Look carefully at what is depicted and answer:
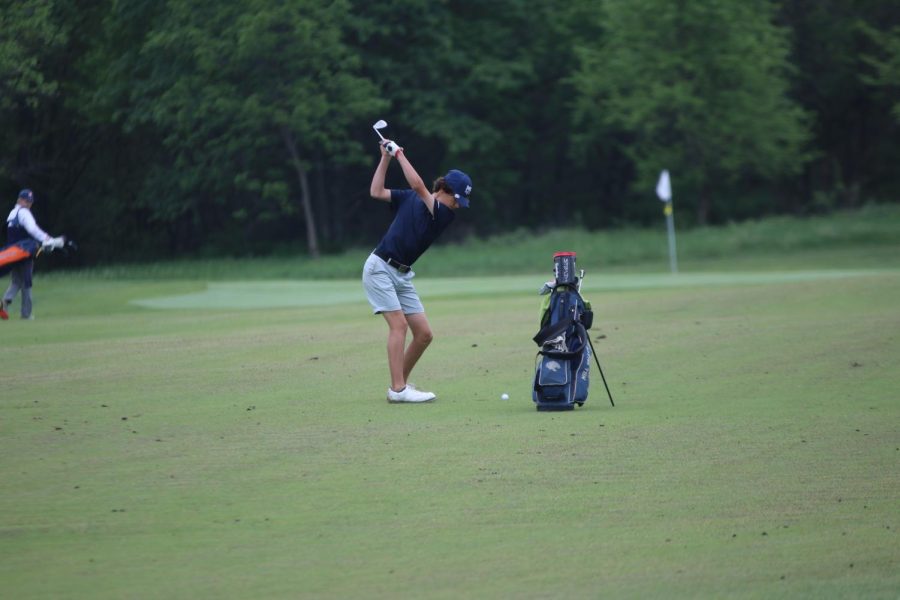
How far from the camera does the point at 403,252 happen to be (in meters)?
12.4

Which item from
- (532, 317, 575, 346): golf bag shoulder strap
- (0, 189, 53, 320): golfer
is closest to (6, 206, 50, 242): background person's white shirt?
(0, 189, 53, 320): golfer

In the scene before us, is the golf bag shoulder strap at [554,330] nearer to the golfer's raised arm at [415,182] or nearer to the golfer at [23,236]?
the golfer's raised arm at [415,182]

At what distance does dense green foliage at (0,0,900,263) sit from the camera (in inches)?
1826

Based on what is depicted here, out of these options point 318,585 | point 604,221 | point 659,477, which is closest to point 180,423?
point 659,477

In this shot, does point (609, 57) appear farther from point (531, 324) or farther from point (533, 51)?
point (531, 324)

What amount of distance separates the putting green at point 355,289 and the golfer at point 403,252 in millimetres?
13073

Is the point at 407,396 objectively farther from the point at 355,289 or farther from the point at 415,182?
the point at 355,289

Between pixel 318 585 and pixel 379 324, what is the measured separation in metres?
13.7

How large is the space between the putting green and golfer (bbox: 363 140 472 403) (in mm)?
13073

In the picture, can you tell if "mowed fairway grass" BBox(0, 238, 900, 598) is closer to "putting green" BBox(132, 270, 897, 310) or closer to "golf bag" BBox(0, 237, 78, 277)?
"golf bag" BBox(0, 237, 78, 277)

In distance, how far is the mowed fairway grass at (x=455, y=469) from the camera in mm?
6645

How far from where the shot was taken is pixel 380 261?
1249 cm

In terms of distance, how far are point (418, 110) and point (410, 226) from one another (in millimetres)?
43623

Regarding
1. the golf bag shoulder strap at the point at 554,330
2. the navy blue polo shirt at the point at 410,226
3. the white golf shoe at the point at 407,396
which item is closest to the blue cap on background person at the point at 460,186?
the navy blue polo shirt at the point at 410,226
